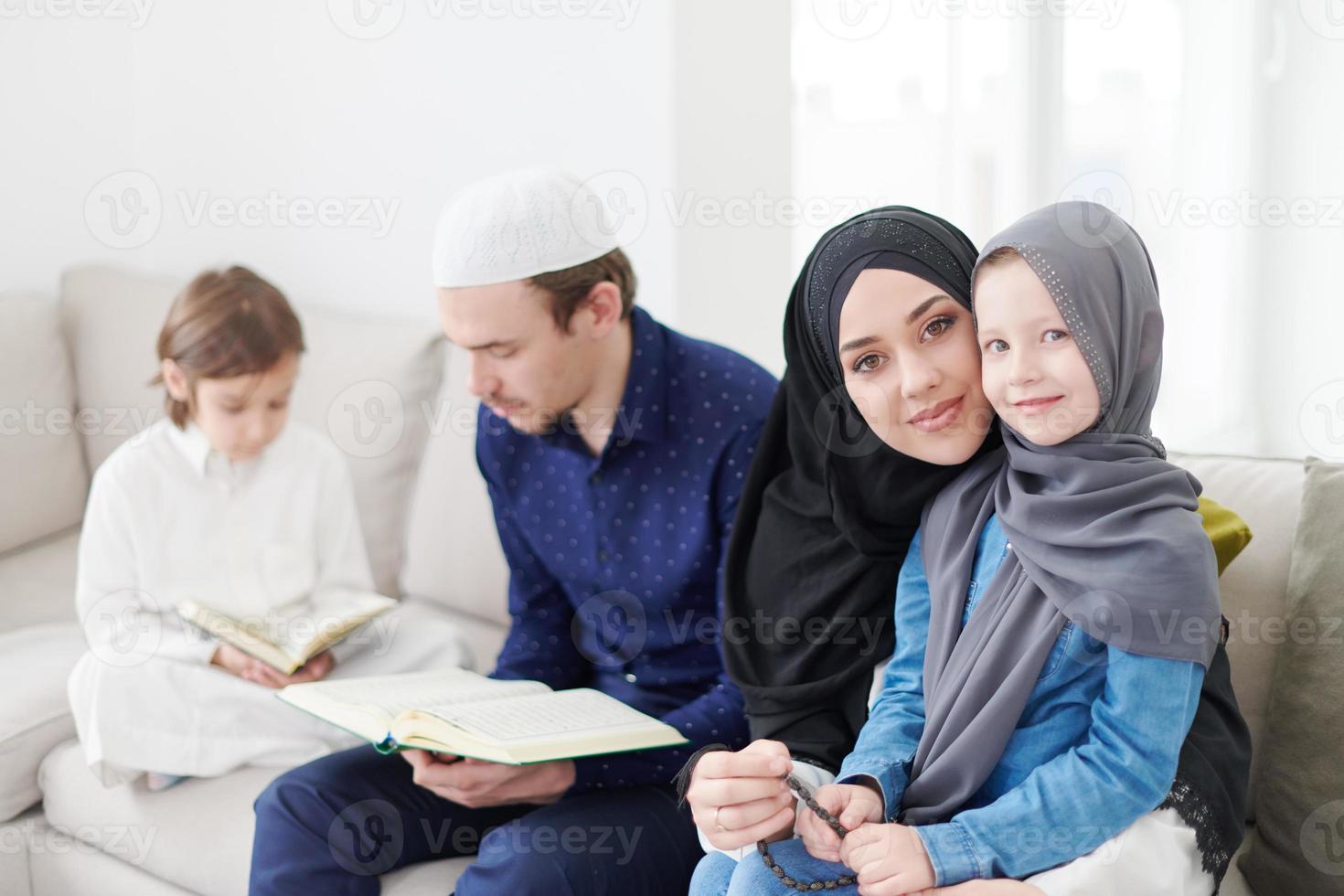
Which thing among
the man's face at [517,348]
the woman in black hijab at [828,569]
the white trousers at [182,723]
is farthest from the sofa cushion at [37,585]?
the woman in black hijab at [828,569]

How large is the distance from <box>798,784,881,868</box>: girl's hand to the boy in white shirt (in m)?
0.89

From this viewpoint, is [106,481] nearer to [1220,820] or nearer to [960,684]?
[960,684]

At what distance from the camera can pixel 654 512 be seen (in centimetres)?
169

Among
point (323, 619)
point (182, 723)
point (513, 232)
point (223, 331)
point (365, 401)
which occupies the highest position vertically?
point (513, 232)

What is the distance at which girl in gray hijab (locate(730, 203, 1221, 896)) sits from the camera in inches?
42.0

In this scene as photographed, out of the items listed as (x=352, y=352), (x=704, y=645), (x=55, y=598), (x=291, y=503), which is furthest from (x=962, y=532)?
(x=55, y=598)

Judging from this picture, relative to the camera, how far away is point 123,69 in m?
3.01

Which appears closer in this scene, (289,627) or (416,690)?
(416,690)

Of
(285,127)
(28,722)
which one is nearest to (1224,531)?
(28,722)

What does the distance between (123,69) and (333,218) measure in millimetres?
677

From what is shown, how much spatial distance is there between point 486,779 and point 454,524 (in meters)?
0.80

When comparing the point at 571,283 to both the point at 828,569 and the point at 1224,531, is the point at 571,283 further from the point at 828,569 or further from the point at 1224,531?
the point at 1224,531

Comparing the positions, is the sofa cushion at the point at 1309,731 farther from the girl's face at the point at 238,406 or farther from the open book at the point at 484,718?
the girl's face at the point at 238,406


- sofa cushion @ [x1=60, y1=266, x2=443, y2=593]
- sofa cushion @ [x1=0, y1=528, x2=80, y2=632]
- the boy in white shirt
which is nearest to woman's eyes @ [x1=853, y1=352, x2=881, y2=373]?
the boy in white shirt
